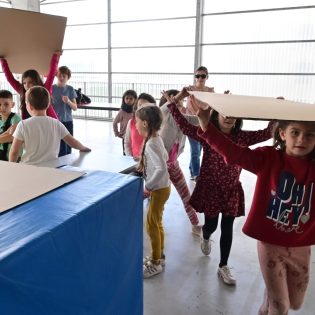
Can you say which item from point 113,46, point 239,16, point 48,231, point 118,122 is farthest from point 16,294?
point 113,46

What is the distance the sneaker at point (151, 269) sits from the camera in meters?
2.01

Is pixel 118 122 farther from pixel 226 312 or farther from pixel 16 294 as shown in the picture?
pixel 16 294

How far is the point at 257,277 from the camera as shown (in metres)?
2.03

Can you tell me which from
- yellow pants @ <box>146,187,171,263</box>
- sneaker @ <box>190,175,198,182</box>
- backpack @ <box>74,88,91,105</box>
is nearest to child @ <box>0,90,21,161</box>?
yellow pants @ <box>146,187,171,263</box>

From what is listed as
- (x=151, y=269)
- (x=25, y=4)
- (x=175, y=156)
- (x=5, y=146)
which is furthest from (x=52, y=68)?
(x=25, y=4)

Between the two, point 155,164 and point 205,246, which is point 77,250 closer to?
point 155,164

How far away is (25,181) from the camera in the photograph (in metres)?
1.05

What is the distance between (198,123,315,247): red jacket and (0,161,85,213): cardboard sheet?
2.01 ft

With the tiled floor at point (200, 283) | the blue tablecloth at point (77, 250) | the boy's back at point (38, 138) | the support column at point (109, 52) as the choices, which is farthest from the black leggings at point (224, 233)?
the support column at point (109, 52)

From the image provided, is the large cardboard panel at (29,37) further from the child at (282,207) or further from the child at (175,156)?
the child at (282,207)

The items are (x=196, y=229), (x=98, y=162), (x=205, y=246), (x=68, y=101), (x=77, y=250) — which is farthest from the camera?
(x=68, y=101)

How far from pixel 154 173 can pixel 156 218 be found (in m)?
0.31

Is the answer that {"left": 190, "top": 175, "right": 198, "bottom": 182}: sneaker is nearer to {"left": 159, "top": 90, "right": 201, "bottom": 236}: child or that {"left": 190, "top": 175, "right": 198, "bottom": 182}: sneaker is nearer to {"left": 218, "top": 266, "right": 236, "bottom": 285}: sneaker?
{"left": 159, "top": 90, "right": 201, "bottom": 236}: child

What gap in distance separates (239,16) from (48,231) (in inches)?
277
